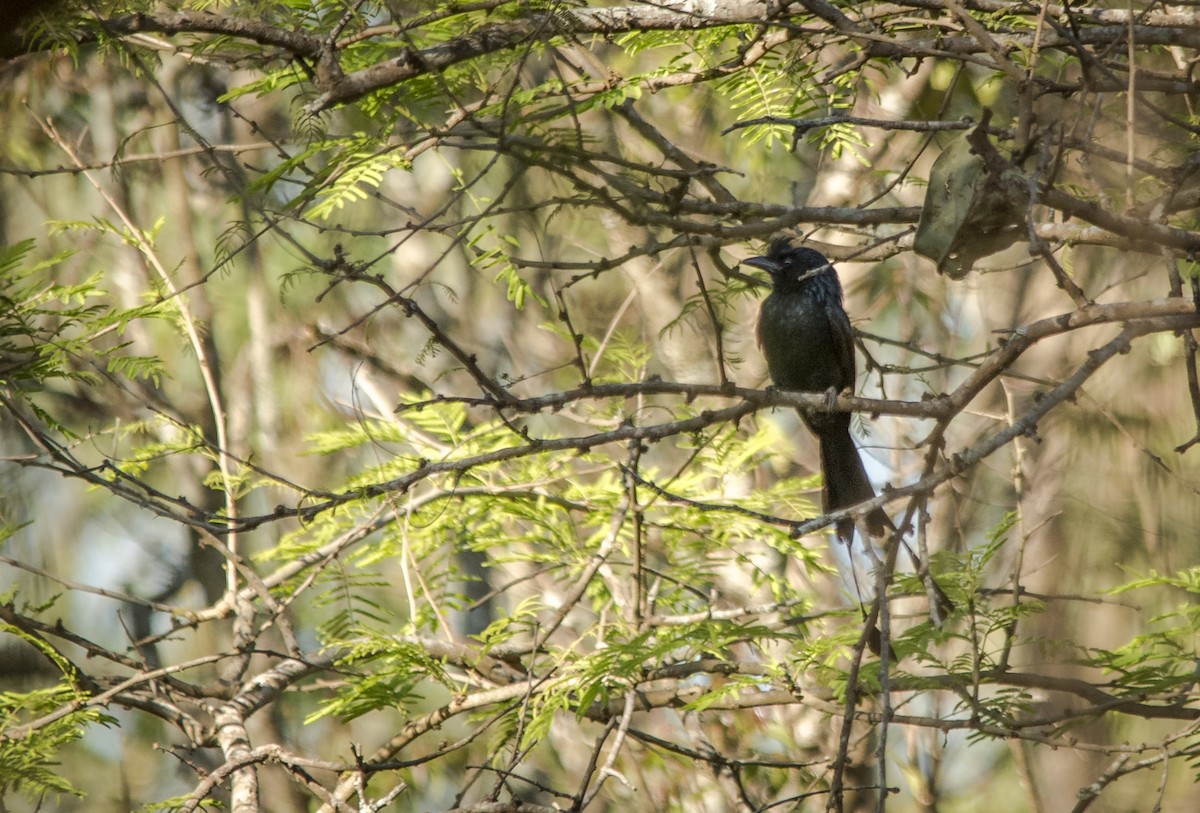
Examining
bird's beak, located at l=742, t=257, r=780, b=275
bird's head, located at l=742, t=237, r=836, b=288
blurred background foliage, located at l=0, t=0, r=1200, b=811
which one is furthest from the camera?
bird's head, located at l=742, t=237, r=836, b=288

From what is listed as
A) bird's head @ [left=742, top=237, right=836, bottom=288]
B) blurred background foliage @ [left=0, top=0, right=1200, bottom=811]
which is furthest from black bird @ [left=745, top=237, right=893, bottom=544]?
blurred background foliage @ [left=0, top=0, right=1200, bottom=811]

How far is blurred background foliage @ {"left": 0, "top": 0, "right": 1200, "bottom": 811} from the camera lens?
306 cm

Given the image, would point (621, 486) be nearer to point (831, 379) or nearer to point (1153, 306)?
point (831, 379)

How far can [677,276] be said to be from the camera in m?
7.45

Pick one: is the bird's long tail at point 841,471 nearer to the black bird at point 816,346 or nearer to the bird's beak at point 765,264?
the black bird at point 816,346

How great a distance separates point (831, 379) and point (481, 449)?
77.9 inches

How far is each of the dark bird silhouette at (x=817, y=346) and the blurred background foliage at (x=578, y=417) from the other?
0.83ft

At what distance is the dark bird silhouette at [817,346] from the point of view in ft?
18.0

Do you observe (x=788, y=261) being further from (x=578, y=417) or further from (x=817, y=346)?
(x=578, y=417)

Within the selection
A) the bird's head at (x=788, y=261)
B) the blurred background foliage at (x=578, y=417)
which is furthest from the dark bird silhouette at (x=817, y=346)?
the blurred background foliage at (x=578, y=417)

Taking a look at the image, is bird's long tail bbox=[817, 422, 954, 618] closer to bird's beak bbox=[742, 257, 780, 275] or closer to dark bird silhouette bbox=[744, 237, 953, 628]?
dark bird silhouette bbox=[744, 237, 953, 628]

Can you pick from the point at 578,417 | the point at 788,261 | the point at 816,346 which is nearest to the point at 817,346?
the point at 816,346

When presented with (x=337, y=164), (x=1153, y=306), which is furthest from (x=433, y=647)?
(x=1153, y=306)

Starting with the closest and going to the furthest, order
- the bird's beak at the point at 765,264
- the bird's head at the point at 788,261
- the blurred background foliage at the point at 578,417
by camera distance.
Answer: the blurred background foliage at the point at 578,417, the bird's beak at the point at 765,264, the bird's head at the point at 788,261
